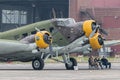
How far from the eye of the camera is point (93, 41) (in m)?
44.4

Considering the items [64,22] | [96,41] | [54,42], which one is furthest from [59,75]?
[64,22]

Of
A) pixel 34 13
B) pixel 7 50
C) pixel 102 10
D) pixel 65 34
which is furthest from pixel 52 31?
pixel 34 13

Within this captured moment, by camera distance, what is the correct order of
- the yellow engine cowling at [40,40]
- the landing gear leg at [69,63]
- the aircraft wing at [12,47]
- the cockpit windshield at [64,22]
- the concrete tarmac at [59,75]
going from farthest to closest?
the landing gear leg at [69,63] < the cockpit windshield at [64,22] < the aircraft wing at [12,47] < the yellow engine cowling at [40,40] < the concrete tarmac at [59,75]

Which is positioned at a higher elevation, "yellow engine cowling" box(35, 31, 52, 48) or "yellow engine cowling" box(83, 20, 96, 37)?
"yellow engine cowling" box(83, 20, 96, 37)

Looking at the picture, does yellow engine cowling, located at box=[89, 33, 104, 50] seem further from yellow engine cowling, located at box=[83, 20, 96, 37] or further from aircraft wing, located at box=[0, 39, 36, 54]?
aircraft wing, located at box=[0, 39, 36, 54]

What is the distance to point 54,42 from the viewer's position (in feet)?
150

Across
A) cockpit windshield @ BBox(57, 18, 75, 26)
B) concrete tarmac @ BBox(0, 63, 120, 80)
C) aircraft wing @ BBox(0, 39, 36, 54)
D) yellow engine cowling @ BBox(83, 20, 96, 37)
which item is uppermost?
cockpit windshield @ BBox(57, 18, 75, 26)

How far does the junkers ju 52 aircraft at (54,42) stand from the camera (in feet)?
145

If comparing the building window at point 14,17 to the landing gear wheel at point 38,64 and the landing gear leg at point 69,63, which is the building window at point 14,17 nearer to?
the landing gear leg at point 69,63

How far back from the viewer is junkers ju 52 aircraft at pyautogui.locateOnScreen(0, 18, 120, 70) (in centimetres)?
4434

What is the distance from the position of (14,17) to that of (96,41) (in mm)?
81998

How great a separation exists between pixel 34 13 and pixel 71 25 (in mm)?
77057

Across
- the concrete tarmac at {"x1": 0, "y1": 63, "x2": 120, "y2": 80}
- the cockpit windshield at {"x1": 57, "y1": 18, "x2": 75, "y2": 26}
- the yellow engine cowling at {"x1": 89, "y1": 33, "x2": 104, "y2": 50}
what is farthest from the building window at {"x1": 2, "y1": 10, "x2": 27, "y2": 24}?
the concrete tarmac at {"x1": 0, "y1": 63, "x2": 120, "y2": 80}

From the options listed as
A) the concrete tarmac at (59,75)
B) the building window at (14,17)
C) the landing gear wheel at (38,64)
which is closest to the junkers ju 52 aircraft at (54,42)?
the landing gear wheel at (38,64)
